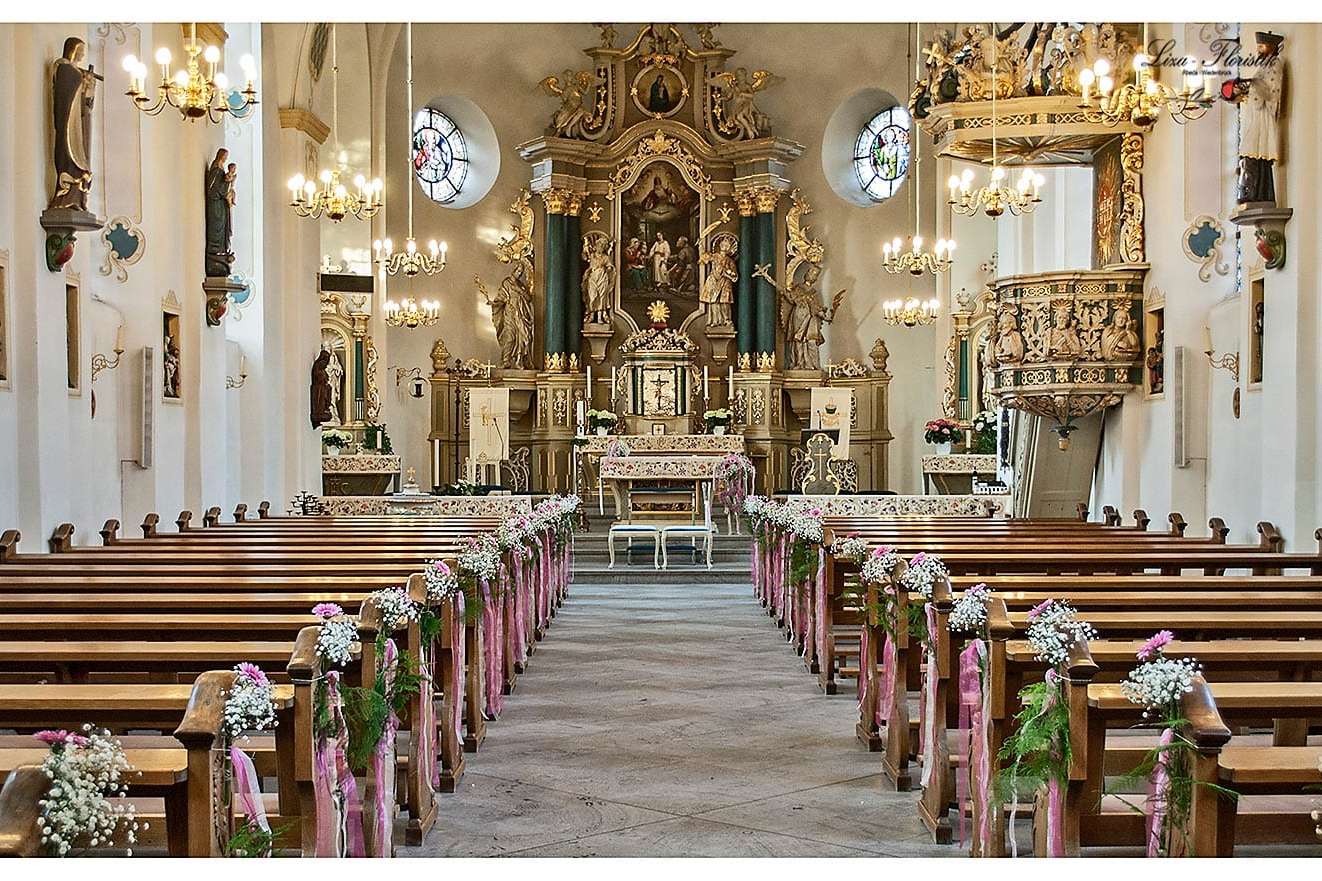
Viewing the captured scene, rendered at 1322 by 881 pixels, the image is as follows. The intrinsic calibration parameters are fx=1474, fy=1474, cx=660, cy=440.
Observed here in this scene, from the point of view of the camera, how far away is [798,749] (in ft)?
24.5

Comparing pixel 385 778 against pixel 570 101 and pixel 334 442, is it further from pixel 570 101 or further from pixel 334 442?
pixel 570 101

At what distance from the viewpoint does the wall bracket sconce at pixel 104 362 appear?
12.1 metres

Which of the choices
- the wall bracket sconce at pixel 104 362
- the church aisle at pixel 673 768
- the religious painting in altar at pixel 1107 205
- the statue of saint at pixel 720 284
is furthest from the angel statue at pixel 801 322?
the church aisle at pixel 673 768

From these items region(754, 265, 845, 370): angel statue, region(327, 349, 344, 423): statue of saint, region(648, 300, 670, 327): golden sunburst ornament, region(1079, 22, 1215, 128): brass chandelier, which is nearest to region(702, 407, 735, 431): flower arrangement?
region(754, 265, 845, 370): angel statue

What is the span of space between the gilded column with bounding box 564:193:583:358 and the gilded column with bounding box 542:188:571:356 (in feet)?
0.19

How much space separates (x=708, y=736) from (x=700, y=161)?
715 inches

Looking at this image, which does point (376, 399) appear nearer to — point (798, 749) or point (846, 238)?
point (846, 238)

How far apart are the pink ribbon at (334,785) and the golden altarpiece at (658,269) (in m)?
18.9

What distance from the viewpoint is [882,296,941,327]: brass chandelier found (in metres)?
22.3

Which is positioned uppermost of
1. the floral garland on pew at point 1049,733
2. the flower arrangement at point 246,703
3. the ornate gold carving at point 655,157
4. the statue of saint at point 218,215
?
the ornate gold carving at point 655,157

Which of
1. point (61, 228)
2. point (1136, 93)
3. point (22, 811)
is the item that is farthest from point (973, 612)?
point (61, 228)

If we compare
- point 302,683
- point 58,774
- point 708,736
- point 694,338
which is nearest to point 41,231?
point 708,736

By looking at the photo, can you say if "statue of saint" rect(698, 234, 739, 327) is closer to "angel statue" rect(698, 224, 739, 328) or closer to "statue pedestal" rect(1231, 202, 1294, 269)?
"angel statue" rect(698, 224, 739, 328)

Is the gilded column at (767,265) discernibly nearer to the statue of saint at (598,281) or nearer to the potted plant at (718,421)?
the potted plant at (718,421)
